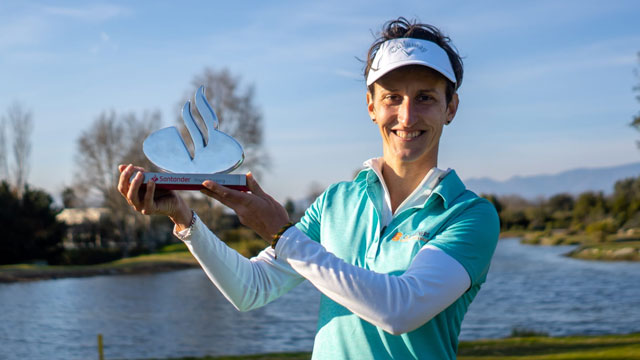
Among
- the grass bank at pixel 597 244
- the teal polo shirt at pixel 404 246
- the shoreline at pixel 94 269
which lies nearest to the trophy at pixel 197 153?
the teal polo shirt at pixel 404 246

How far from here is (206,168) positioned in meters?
1.99

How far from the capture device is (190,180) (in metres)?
1.88

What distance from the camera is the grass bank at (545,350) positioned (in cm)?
739

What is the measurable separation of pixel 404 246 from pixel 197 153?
0.69 metres

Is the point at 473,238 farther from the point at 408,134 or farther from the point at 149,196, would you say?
the point at 149,196

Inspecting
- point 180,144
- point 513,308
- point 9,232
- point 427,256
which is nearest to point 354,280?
point 427,256

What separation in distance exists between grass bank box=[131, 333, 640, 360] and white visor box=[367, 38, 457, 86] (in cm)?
625

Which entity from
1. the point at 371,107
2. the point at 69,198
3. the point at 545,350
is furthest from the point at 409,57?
the point at 69,198

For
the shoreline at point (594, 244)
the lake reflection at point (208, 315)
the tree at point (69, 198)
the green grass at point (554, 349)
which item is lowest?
the shoreline at point (594, 244)

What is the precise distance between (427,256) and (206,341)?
36.2ft

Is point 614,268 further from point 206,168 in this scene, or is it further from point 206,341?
point 206,168

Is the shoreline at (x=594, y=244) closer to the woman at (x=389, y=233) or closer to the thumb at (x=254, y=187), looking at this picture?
the woman at (x=389, y=233)

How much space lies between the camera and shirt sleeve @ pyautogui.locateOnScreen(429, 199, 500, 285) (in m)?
1.74

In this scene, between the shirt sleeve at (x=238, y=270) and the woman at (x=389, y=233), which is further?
the shirt sleeve at (x=238, y=270)
